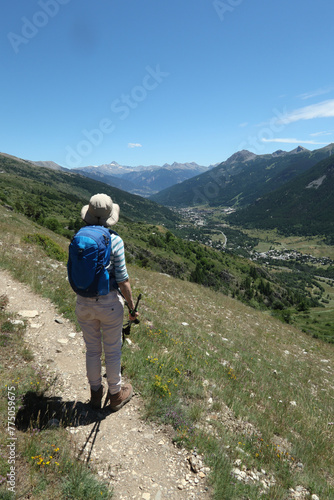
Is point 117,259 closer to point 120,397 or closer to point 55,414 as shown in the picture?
point 120,397

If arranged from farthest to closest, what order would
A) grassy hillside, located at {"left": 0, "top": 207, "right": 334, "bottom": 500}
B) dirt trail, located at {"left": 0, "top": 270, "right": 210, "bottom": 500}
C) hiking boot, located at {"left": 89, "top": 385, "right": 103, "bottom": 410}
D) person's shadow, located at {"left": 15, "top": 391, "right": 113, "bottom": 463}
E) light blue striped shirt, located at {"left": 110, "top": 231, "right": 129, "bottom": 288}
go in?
hiking boot, located at {"left": 89, "top": 385, "right": 103, "bottom": 410} → grassy hillside, located at {"left": 0, "top": 207, "right": 334, "bottom": 500} → light blue striped shirt, located at {"left": 110, "top": 231, "right": 129, "bottom": 288} → person's shadow, located at {"left": 15, "top": 391, "right": 113, "bottom": 463} → dirt trail, located at {"left": 0, "top": 270, "right": 210, "bottom": 500}

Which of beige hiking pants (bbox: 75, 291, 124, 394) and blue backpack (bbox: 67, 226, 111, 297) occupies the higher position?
blue backpack (bbox: 67, 226, 111, 297)

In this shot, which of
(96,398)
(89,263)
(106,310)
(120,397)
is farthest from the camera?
(120,397)

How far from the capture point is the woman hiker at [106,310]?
4086 mm

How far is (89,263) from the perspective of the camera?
375cm

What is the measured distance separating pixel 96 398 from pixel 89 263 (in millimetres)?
3004

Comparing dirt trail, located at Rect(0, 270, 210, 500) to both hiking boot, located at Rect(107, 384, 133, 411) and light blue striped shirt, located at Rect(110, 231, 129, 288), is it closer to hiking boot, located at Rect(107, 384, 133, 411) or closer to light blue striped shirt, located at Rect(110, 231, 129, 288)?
hiking boot, located at Rect(107, 384, 133, 411)

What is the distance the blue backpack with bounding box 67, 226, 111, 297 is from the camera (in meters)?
3.72

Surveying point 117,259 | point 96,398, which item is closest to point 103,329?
point 117,259

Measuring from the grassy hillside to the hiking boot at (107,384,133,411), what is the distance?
17.7 inches

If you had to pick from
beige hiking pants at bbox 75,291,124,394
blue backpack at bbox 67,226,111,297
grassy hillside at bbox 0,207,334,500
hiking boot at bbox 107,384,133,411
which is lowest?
grassy hillside at bbox 0,207,334,500

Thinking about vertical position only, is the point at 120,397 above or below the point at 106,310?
below

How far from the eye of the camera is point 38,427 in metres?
4.00

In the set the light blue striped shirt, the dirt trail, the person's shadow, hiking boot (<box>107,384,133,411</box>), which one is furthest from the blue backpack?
the dirt trail
